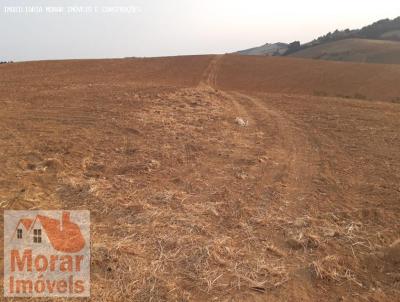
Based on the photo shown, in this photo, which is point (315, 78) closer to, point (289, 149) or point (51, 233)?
point (289, 149)

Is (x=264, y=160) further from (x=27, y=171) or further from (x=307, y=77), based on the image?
(x=307, y=77)

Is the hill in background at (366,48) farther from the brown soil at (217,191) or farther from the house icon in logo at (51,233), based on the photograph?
the house icon in logo at (51,233)

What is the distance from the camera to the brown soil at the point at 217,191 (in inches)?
131

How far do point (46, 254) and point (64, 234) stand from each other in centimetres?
34

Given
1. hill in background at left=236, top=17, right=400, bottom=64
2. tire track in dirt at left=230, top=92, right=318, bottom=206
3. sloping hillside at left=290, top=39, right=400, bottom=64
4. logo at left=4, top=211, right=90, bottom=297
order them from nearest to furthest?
logo at left=4, top=211, right=90, bottom=297 < tire track in dirt at left=230, top=92, right=318, bottom=206 < sloping hillside at left=290, top=39, right=400, bottom=64 < hill in background at left=236, top=17, right=400, bottom=64

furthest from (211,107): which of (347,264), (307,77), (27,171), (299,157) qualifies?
(307,77)

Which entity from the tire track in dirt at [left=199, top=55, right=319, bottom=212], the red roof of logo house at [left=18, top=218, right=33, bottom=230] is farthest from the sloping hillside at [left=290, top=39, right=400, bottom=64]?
the red roof of logo house at [left=18, top=218, right=33, bottom=230]

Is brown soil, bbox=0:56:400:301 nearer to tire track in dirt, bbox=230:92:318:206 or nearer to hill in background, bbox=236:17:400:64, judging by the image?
tire track in dirt, bbox=230:92:318:206

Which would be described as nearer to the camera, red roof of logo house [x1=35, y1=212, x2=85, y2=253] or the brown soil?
the brown soil

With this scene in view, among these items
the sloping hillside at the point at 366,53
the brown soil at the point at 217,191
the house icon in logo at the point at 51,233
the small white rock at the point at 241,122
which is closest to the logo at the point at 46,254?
the house icon in logo at the point at 51,233

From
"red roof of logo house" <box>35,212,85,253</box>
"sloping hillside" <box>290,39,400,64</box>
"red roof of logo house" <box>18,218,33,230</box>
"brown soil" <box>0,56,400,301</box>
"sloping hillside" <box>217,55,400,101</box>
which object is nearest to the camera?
"brown soil" <box>0,56,400,301</box>

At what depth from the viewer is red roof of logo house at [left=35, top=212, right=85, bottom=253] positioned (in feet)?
11.7

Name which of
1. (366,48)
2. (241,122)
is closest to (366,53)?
(366,48)

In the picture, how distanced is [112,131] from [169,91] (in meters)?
5.55
